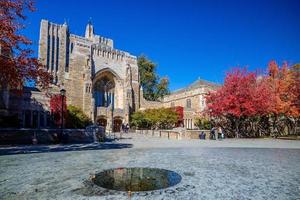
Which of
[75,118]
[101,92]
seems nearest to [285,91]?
[75,118]

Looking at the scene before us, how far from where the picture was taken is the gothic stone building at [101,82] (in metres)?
40.3

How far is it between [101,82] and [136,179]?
41140mm

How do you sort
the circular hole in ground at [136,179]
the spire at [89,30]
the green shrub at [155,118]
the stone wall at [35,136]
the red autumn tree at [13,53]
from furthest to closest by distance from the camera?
the spire at [89,30]
the green shrub at [155,118]
the stone wall at [35,136]
the red autumn tree at [13,53]
the circular hole in ground at [136,179]

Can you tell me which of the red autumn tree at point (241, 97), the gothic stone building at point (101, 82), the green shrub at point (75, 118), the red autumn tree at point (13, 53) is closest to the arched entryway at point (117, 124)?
the gothic stone building at point (101, 82)

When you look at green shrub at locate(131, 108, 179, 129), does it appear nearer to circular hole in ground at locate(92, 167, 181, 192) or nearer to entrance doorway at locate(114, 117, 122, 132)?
entrance doorway at locate(114, 117, 122, 132)

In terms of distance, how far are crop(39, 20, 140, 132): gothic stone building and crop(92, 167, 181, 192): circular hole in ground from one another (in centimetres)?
3073

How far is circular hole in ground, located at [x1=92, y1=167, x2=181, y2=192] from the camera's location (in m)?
5.96

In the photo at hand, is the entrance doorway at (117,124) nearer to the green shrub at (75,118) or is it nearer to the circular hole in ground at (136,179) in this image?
the green shrub at (75,118)

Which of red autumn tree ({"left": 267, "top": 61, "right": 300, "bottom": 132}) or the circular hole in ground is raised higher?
red autumn tree ({"left": 267, "top": 61, "right": 300, "bottom": 132})

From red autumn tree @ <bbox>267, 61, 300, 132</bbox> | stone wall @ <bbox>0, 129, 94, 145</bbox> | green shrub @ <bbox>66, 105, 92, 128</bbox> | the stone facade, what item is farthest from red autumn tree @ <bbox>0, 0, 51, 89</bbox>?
the stone facade

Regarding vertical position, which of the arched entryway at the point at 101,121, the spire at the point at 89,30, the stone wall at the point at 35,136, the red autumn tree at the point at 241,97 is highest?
the spire at the point at 89,30

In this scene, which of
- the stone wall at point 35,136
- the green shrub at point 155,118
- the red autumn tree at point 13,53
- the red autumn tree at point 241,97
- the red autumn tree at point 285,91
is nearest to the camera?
the red autumn tree at point 13,53

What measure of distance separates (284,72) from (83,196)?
3304 centimetres

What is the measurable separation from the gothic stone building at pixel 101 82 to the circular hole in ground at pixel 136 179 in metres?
30.7
